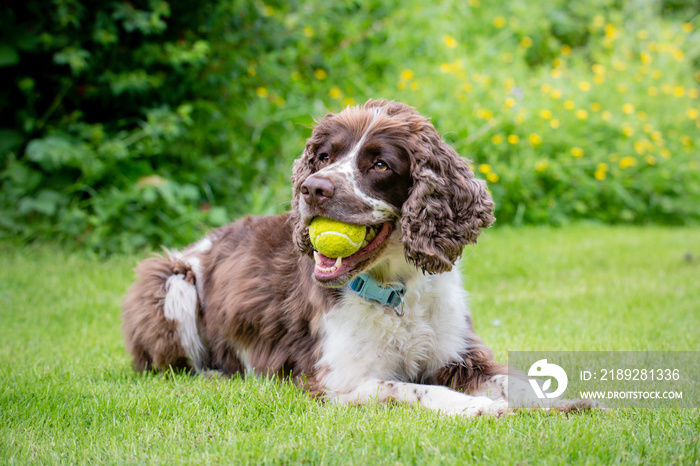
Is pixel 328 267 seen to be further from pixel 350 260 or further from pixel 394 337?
pixel 394 337

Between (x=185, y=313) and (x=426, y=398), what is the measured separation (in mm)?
1710

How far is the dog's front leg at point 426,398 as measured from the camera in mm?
3205

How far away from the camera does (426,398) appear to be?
3.35 m

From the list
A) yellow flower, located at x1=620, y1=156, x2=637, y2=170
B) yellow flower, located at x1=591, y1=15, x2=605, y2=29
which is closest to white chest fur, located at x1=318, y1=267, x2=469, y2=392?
yellow flower, located at x1=620, y1=156, x2=637, y2=170

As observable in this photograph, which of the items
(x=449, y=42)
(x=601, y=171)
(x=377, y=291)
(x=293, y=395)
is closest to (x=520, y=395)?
(x=377, y=291)

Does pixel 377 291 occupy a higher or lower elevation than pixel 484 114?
lower

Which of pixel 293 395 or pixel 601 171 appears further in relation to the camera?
pixel 601 171

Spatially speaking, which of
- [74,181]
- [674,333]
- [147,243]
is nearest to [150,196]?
[147,243]

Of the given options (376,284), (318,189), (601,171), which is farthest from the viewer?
(601,171)

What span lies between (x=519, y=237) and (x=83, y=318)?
5058mm

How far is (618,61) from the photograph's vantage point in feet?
35.8
